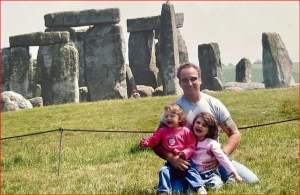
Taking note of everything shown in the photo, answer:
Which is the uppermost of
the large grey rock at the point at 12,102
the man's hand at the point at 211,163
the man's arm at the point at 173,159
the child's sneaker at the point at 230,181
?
the man's arm at the point at 173,159

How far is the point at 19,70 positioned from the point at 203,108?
19.0 m

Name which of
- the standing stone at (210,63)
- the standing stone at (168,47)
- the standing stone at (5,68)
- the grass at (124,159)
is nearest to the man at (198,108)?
the grass at (124,159)

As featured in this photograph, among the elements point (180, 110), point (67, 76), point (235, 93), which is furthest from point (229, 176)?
point (67, 76)

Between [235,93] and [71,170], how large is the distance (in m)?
11.0

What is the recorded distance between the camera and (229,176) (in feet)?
19.9

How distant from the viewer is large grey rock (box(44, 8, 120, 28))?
83.9 feet

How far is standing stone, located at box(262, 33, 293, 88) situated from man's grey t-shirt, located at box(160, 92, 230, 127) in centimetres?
2153

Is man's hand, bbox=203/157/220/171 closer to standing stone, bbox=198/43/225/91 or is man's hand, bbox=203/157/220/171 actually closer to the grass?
the grass

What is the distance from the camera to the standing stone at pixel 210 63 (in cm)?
2956

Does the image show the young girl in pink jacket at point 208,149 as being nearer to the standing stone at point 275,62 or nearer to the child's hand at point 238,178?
the child's hand at point 238,178

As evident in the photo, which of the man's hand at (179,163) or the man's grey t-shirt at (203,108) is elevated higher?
the man's grey t-shirt at (203,108)

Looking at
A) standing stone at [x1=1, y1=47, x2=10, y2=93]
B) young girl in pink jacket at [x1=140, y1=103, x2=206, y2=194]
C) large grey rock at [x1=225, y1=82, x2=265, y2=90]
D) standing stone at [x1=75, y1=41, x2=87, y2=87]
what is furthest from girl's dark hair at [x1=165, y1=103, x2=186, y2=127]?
standing stone at [x1=75, y1=41, x2=87, y2=87]

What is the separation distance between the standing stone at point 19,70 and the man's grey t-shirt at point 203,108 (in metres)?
18.6

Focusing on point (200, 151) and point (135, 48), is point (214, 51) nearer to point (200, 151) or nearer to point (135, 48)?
point (135, 48)
